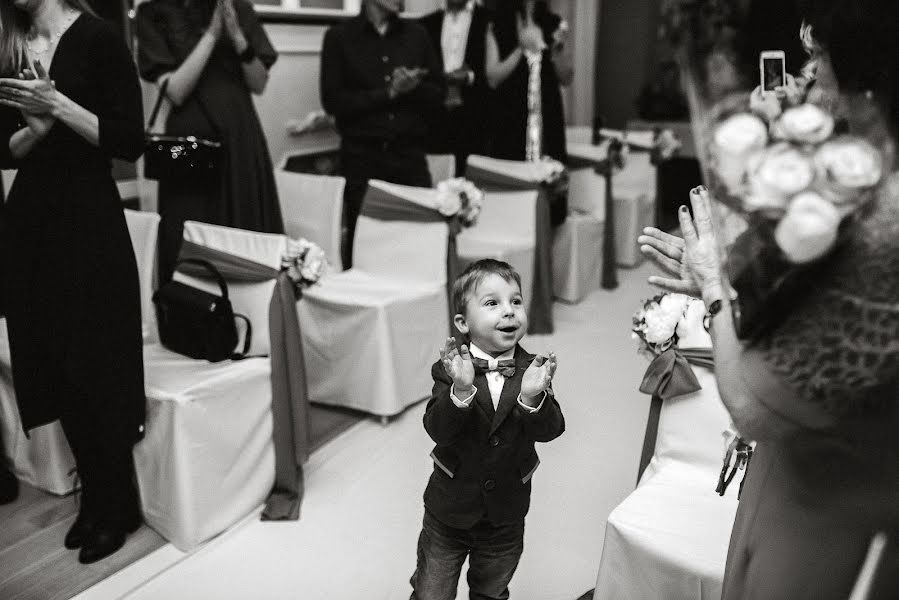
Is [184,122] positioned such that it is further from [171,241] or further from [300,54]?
[300,54]

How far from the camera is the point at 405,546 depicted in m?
2.58

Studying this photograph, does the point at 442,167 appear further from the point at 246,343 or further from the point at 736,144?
the point at 736,144

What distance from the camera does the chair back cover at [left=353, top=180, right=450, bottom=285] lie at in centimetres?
387

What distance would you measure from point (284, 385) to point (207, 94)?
1.30m

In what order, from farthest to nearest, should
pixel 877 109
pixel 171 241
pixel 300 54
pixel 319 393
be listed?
1. pixel 300 54
2. pixel 319 393
3. pixel 171 241
4. pixel 877 109

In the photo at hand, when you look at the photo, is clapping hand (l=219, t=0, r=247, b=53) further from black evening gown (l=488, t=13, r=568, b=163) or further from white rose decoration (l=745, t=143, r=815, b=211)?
white rose decoration (l=745, t=143, r=815, b=211)

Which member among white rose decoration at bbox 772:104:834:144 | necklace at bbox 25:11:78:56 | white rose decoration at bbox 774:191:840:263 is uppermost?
necklace at bbox 25:11:78:56

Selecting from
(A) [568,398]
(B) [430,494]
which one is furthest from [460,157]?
(B) [430,494]

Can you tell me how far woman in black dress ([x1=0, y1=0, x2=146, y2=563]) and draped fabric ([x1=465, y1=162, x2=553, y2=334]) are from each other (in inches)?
102

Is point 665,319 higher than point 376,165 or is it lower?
lower

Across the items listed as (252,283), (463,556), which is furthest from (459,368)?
(252,283)

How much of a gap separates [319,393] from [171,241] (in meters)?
0.91

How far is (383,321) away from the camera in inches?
136

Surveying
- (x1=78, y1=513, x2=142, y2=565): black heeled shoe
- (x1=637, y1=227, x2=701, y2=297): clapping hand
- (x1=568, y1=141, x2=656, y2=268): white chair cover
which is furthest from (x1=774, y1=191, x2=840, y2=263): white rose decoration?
→ (x1=568, y1=141, x2=656, y2=268): white chair cover
